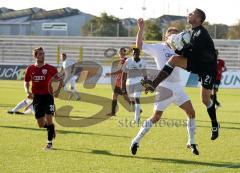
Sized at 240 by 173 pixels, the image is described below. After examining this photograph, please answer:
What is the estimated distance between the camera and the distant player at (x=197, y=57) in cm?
1002

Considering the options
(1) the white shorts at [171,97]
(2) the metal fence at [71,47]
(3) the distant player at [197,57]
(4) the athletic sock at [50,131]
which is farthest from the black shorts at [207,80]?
(2) the metal fence at [71,47]

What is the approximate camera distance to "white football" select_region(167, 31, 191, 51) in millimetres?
9969

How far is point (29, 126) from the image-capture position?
15523mm

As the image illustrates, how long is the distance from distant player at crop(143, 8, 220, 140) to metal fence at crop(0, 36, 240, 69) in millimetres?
36024

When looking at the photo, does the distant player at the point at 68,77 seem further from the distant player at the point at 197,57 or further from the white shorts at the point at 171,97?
the distant player at the point at 197,57

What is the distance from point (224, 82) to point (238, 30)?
78.2 feet

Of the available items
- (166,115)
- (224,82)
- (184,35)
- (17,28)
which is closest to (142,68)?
(166,115)

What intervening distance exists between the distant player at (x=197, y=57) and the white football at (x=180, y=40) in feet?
0.22

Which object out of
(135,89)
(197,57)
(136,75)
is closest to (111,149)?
(197,57)

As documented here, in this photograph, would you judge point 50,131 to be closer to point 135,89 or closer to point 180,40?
point 180,40

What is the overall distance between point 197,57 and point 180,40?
0.41 metres

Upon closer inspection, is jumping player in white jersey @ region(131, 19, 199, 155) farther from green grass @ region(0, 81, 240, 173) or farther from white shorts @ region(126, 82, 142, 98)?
white shorts @ region(126, 82, 142, 98)

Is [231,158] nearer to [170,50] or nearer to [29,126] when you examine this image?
[170,50]

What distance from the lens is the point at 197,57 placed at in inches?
395
